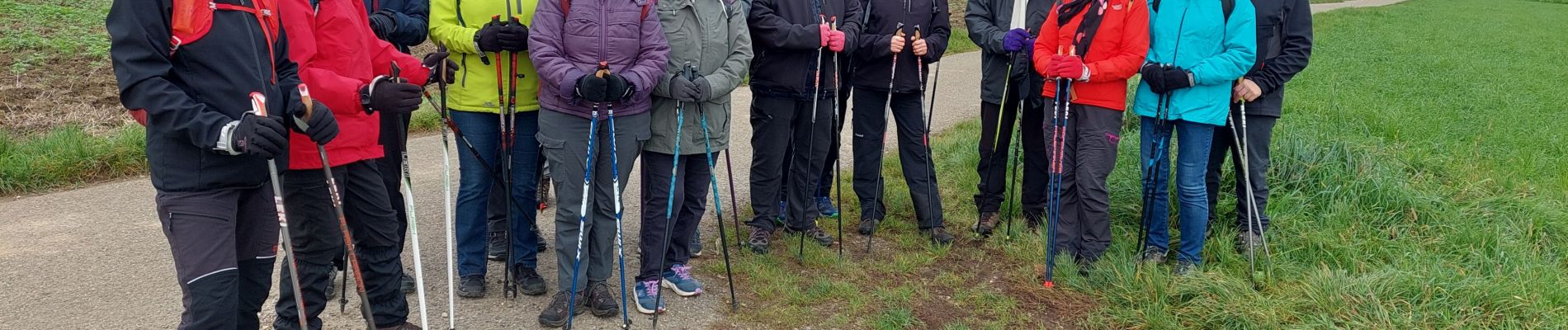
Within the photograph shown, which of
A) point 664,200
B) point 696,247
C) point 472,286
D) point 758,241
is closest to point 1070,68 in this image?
point 758,241

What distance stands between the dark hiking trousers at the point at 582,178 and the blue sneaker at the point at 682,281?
486 mm

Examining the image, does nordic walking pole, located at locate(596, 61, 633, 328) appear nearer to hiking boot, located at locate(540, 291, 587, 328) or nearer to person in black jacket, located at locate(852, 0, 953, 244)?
hiking boot, located at locate(540, 291, 587, 328)

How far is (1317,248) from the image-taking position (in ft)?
19.8

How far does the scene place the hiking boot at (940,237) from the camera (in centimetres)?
657

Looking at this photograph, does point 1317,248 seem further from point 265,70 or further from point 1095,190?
point 265,70

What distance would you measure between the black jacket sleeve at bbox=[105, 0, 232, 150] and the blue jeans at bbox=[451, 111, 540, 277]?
6.21 feet

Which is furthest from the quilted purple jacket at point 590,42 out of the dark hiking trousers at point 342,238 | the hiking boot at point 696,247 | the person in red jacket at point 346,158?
the hiking boot at point 696,247

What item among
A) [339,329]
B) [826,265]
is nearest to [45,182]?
[339,329]

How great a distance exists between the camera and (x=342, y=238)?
14.4ft

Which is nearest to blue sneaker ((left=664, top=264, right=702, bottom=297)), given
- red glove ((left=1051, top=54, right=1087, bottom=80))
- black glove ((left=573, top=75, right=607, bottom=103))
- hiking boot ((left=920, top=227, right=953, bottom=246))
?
black glove ((left=573, top=75, right=607, bottom=103))

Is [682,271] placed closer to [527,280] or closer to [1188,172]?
[527,280]

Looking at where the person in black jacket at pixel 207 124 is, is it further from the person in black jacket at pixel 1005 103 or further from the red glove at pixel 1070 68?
the person in black jacket at pixel 1005 103

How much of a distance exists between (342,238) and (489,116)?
1.05 m

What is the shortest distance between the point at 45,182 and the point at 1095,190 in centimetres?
680
